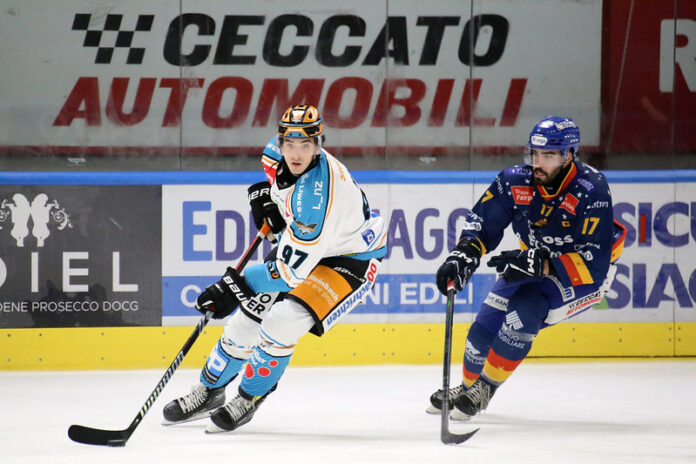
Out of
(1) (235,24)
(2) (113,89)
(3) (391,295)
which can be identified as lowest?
(3) (391,295)

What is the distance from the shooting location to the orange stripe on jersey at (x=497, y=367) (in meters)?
3.98

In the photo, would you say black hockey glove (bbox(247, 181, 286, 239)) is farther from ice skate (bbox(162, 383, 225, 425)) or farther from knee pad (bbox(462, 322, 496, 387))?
knee pad (bbox(462, 322, 496, 387))

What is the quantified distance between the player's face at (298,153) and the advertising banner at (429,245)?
179cm

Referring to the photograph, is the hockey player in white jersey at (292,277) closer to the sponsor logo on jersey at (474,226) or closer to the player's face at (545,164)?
the sponsor logo on jersey at (474,226)

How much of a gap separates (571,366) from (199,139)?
2323 mm

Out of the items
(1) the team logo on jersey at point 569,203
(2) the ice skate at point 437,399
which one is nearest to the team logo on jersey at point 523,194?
(1) the team logo on jersey at point 569,203

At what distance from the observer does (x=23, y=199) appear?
5.25 m

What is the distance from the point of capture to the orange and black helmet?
3.65 m

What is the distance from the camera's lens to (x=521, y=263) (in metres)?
3.92

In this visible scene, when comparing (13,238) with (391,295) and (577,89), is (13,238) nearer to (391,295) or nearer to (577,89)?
(391,295)

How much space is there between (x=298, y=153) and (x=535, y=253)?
996 mm

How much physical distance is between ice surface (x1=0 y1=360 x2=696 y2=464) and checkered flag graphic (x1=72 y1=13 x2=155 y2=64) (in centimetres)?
166

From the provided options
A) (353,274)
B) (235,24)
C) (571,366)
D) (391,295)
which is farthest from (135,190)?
(571,366)

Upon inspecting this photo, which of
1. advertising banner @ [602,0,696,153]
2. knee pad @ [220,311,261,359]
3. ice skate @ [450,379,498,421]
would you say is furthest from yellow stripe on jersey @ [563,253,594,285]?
advertising banner @ [602,0,696,153]
